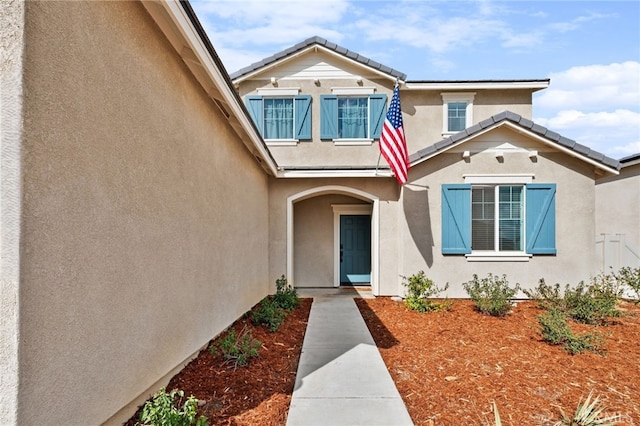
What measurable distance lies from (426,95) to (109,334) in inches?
455

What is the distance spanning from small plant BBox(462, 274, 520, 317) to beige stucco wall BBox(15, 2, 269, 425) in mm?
6344

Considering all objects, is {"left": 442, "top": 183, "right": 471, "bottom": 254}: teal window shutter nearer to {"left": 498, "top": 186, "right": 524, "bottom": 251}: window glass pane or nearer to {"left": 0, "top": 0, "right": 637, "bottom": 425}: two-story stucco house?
{"left": 0, "top": 0, "right": 637, "bottom": 425}: two-story stucco house

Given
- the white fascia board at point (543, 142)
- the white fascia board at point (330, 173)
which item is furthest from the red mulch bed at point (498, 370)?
the white fascia board at point (330, 173)

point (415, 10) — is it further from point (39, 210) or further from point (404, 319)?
A: point (39, 210)

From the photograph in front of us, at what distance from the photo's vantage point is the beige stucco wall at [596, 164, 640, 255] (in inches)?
497

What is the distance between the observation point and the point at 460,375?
503 cm

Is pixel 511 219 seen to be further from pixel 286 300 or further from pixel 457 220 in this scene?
pixel 286 300

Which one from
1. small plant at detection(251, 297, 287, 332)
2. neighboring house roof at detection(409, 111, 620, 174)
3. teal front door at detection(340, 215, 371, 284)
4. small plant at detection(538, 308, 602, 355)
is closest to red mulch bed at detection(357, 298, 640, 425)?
small plant at detection(538, 308, 602, 355)

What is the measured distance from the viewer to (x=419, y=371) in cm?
519

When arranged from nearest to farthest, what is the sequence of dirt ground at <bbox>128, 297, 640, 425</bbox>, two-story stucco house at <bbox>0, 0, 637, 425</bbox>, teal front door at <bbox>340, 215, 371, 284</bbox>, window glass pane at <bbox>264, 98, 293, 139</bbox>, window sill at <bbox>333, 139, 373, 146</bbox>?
two-story stucco house at <bbox>0, 0, 637, 425</bbox>
dirt ground at <bbox>128, 297, 640, 425</bbox>
window sill at <bbox>333, 139, 373, 146</bbox>
window glass pane at <bbox>264, 98, 293, 139</bbox>
teal front door at <bbox>340, 215, 371, 284</bbox>

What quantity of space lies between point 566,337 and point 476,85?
8656 millimetres

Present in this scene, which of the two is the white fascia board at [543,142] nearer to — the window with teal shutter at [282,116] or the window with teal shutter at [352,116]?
the window with teal shutter at [352,116]

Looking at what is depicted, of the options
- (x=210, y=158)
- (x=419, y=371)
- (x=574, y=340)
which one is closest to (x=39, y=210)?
(x=210, y=158)

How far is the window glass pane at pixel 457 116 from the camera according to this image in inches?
487
